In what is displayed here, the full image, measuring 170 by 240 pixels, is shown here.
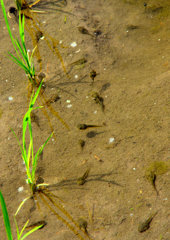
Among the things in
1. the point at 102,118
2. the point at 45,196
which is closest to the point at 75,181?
the point at 45,196

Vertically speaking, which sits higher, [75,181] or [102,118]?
[102,118]

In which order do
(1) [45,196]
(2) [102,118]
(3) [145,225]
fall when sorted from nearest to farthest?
(3) [145,225] → (1) [45,196] → (2) [102,118]

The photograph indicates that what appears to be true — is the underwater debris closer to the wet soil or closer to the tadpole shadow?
the wet soil

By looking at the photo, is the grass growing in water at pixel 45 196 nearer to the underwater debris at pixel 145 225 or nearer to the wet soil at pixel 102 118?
the wet soil at pixel 102 118

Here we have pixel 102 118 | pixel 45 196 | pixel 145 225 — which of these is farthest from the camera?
pixel 102 118

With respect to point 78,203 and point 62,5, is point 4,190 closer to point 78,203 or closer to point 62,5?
point 78,203

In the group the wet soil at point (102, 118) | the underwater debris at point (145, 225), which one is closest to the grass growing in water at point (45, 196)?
the wet soil at point (102, 118)

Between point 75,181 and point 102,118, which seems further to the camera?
point 102,118

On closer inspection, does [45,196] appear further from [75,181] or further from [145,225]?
[145,225]
